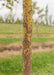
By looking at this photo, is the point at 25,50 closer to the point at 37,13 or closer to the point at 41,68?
the point at 41,68

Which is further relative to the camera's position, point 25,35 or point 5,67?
point 5,67

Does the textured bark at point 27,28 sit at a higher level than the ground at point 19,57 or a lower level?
higher

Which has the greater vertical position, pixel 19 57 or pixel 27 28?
pixel 27 28

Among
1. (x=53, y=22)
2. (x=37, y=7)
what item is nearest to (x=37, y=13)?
(x=37, y=7)

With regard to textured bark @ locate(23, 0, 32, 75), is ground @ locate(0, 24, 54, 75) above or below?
below

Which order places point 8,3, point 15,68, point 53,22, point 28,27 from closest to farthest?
point 28,27 → point 8,3 → point 15,68 → point 53,22

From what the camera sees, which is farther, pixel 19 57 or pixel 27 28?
pixel 19 57

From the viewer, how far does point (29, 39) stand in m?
3.97

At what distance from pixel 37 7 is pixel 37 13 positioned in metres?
1.15

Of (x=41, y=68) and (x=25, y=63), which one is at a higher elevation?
(x=25, y=63)

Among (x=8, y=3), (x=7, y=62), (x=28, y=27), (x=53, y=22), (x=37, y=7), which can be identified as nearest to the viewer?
(x=28, y=27)

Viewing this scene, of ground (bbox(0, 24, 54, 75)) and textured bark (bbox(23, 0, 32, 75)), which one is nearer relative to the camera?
textured bark (bbox(23, 0, 32, 75))

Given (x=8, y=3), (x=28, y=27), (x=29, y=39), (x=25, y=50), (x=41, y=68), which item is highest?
(x=8, y=3)

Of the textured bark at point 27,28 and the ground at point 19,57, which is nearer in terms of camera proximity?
the textured bark at point 27,28
